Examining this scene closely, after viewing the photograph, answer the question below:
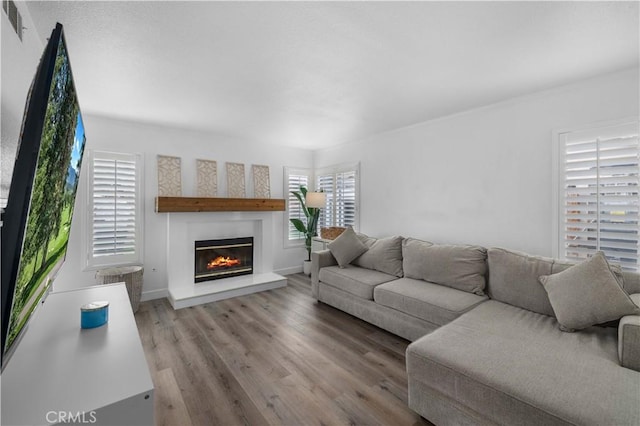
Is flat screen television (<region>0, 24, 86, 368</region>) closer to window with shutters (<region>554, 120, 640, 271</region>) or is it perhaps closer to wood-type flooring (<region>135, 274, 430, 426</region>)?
wood-type flooring (<region>135, 274, 430, 426</region>)

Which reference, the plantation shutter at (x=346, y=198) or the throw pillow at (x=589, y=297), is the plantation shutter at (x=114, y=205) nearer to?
the plantation shutter at (x=346, y=198)

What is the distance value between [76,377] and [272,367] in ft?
5.22

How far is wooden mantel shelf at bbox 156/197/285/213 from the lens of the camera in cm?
362

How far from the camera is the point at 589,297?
184 cm

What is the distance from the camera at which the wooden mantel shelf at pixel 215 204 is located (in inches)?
142

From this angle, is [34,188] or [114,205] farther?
[114,205]

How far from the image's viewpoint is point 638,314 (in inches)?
66.9

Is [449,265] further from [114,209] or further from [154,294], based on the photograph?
[114,209]

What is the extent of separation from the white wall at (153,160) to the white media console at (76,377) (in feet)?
8.42

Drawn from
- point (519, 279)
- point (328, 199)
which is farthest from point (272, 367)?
point (328, 199)

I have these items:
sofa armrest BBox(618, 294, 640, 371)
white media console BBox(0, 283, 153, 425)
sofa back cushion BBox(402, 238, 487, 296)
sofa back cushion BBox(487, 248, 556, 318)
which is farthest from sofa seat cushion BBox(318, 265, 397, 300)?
white media console BBox(0, 283, 153, 425)

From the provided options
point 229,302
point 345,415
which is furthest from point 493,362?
point 229,302

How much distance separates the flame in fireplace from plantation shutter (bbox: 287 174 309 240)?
1173mm

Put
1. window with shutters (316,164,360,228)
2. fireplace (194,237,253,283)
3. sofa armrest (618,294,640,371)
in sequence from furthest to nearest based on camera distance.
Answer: window with shutters (316,164,360,228) → fireplace (194,237,253,283) → sofa armrest (618,294,640,371)
